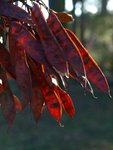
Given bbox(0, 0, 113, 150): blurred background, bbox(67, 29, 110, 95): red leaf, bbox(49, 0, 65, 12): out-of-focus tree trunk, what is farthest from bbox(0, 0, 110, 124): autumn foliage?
bbox(49, 0, 65, 12): out-of-focus tree trunk

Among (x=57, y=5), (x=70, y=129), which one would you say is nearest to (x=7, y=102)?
(x=57, y=5)

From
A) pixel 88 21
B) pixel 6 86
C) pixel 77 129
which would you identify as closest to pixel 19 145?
pixel 77 129

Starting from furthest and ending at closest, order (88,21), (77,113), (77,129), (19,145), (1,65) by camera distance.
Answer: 1. (88,21)
2. (77,113)
3. (77,129)
4. (19,145)
5. (1,65)

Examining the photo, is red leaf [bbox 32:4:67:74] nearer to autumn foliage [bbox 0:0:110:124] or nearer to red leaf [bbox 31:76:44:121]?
autumn foliage [bbox 0:0:110:124]

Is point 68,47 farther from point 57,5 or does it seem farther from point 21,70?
point 57,5

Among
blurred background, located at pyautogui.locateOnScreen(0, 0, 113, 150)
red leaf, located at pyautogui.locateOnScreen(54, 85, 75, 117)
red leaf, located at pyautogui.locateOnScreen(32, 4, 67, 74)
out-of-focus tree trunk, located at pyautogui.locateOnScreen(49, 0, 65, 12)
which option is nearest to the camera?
red leaf, located at pyautogui.locateOnScreen(32, 4, 67, 74)

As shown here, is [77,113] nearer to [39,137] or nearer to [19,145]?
[39,137]
